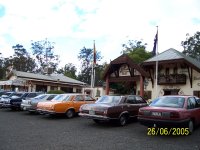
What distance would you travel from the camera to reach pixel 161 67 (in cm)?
3025

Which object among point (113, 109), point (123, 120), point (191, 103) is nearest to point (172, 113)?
point (191, 103)

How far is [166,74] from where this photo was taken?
2966 centimetres

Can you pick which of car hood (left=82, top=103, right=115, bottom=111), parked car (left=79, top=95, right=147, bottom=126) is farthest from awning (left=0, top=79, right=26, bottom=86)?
car hood (left=82, top=103, right=115, bottom=111)

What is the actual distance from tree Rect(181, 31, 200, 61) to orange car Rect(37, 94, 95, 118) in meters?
49.5

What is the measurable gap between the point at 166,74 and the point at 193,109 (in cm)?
1864

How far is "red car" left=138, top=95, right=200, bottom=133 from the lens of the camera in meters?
10.1

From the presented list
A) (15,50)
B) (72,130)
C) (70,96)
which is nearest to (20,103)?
(70,96)

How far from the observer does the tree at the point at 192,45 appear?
61772 millimetres

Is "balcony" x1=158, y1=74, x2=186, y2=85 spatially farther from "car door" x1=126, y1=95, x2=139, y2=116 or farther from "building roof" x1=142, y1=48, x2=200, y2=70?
"car door" x1=126, y1=95, x2=139, y2=116

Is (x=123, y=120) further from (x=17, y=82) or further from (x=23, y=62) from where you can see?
(x=23, y=62)

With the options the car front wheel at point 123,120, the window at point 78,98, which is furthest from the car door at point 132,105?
the window at point 78,98

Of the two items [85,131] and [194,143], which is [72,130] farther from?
[194,143]

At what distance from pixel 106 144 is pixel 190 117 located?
12.9ft
